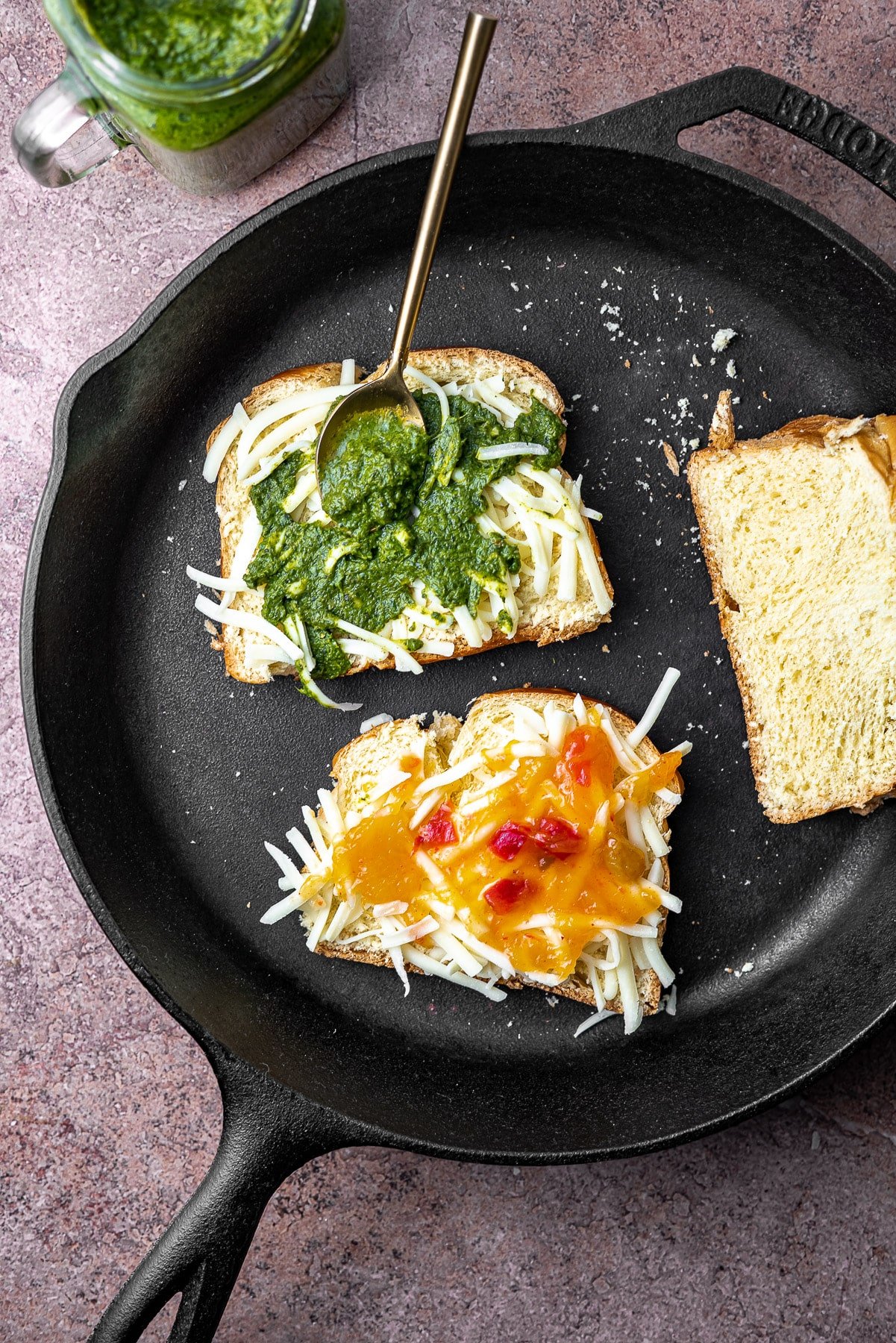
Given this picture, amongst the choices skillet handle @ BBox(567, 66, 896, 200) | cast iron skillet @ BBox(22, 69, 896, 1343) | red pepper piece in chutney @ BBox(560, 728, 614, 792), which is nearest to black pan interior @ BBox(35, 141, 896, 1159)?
cast iron skillet @ BBox(22, 69, 896, 1343)

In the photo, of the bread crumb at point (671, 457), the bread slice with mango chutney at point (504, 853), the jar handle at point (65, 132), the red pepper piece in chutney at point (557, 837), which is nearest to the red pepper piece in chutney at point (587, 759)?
the bread slice with mango chutney at point (504, 853)

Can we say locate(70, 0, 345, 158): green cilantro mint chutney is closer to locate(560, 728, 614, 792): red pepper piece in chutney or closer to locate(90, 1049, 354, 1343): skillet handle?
locate(560, 728, 614, 792): red pepper piece in chutney

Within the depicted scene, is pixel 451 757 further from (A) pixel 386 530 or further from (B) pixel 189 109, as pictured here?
(B) pixel 189 109

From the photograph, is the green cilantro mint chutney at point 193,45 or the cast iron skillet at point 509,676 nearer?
the green cilantro mint chutney at point 193,45

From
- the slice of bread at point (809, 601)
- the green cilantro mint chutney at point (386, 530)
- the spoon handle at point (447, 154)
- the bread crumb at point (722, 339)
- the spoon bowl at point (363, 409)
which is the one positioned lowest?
the slice of bread at point (809, 601)

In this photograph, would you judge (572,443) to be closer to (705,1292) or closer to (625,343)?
(625,343)

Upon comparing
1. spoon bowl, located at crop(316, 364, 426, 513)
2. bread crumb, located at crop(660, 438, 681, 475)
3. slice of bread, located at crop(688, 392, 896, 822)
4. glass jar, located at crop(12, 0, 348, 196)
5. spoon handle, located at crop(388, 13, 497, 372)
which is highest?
glass jar, located at crop(12, 0, 348, 196)

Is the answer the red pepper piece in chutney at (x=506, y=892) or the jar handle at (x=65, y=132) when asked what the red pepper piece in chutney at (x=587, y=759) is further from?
the jar handle at (x=65, y=132)

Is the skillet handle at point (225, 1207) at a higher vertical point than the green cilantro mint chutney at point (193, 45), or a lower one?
lower
